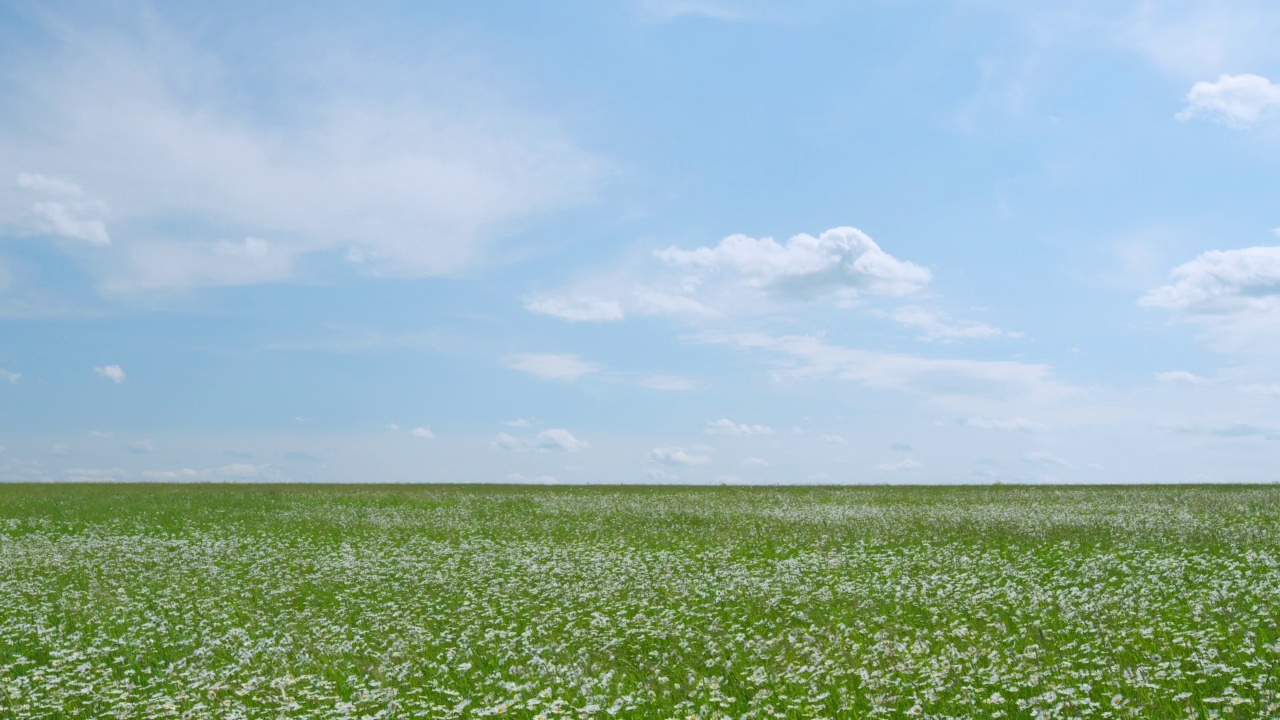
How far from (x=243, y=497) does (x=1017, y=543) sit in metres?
39.6

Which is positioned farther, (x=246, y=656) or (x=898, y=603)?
(x=898, y=603)

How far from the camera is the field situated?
1000 cm

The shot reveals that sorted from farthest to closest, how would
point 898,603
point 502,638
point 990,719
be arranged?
point 898,603, point 502,638, point 990,719

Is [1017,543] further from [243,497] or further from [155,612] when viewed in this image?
[243,497]

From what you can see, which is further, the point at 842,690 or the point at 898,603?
the point at 898,603

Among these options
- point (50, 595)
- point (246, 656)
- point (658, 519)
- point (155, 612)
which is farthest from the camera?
point (658, 519)

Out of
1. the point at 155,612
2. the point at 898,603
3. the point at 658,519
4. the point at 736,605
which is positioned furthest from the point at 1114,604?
the point at 658,519

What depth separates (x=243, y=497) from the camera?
47.8 metres

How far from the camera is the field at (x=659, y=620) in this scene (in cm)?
1000

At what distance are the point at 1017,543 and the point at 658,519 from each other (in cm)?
1327

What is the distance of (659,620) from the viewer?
46.7 feet

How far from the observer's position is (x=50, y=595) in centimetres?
1909

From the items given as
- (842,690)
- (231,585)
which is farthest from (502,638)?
(231,585)

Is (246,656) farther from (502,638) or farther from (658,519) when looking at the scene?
(658,519)
